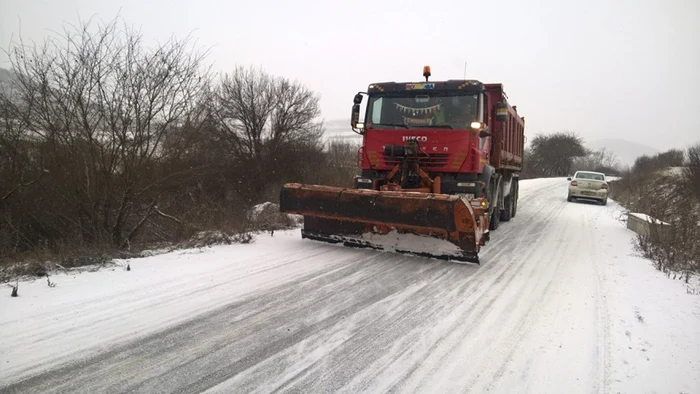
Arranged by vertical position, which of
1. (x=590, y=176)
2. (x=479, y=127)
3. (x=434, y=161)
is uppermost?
(x=479, y=127)

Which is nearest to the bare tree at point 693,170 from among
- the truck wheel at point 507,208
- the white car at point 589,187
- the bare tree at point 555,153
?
the white car at point 589,187

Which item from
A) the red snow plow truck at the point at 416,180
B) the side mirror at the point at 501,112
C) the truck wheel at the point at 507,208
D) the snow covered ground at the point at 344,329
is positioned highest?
the side mirror at the point at 501,112

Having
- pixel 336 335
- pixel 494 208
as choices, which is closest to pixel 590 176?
pixel 494 208

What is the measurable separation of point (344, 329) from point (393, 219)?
2726mm

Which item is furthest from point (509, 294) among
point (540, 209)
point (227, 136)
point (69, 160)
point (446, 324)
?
point (227, 136)

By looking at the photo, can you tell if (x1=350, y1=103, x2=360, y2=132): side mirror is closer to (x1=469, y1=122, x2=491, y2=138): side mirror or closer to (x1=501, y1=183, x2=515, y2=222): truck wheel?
(x1=469, y1=122, x2=491, y2=138): side mirror

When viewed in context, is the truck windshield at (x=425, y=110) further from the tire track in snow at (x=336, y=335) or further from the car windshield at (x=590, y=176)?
the car windshield at (x=590, y=176)

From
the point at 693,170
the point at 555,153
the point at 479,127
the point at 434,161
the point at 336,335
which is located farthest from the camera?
the point at 555,153

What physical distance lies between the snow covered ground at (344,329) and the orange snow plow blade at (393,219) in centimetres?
37

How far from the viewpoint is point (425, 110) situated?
741cm

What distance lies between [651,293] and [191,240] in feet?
21.7

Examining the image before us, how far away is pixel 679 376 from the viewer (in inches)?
112

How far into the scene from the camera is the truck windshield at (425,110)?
720 centimetres

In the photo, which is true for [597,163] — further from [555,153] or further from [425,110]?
[425,110]
